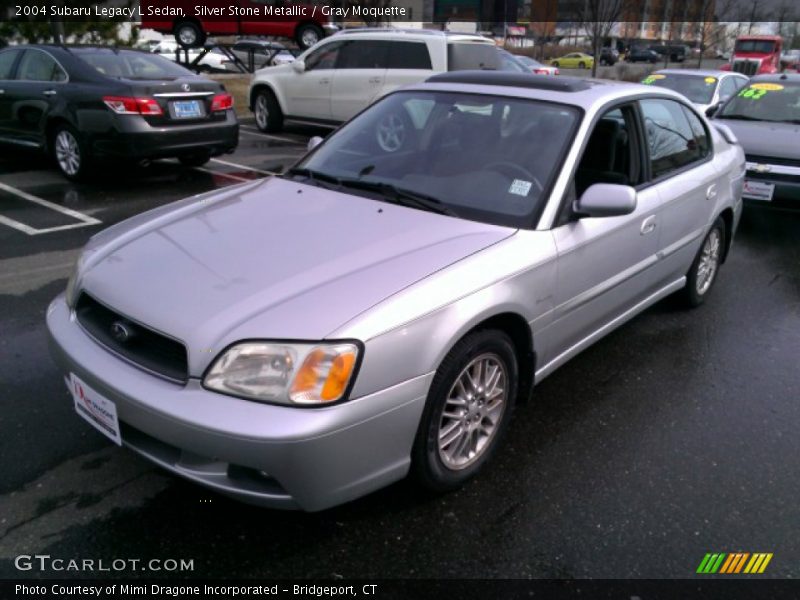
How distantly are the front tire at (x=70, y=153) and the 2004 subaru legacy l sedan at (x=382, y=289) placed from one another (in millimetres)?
4476

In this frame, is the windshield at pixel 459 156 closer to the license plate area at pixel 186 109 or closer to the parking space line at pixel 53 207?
Answer: the parking space line at pixel 53 207

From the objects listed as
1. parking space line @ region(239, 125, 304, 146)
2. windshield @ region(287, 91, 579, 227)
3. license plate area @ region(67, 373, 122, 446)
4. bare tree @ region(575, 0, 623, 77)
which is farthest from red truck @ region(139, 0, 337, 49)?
license plate area @ region(67, 373, 122, 446)

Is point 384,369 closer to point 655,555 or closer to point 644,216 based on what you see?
point 655,555

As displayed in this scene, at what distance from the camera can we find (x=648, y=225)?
3.71 metres

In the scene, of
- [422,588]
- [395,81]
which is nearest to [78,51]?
[395,81]

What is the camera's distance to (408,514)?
8.70 ft

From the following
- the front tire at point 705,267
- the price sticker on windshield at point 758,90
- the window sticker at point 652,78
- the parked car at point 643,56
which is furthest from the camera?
the parked car at point 643,56

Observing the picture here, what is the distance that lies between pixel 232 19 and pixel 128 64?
1341 centimetres

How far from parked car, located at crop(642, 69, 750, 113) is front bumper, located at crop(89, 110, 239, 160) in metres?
6.93

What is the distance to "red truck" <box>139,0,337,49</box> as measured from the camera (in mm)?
18906

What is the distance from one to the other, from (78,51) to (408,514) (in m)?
7.10


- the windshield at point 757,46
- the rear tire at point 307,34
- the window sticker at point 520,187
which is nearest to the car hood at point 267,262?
the window sticker at point 520,187

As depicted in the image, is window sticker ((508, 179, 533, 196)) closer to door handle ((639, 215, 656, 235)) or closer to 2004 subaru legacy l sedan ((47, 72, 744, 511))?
2004 subaru legacy l sedan ((47, 72, 744, 511))

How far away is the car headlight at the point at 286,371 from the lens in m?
2.19
